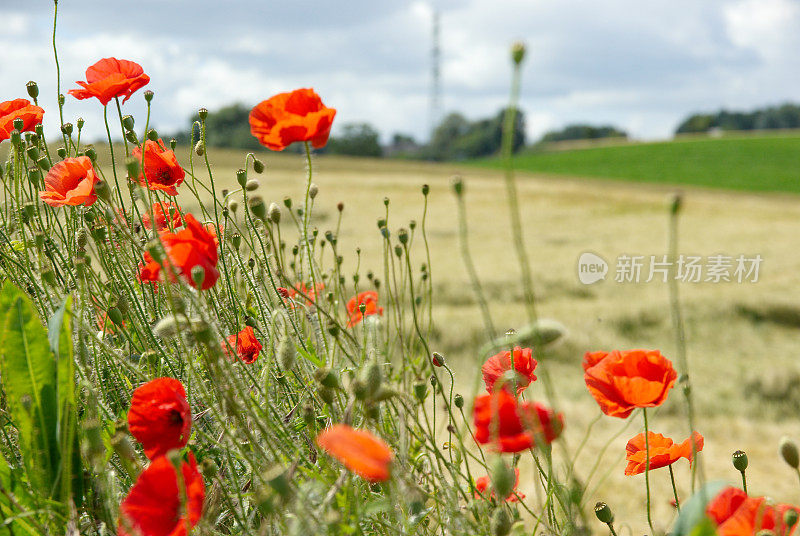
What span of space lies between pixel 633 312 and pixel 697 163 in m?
21.9

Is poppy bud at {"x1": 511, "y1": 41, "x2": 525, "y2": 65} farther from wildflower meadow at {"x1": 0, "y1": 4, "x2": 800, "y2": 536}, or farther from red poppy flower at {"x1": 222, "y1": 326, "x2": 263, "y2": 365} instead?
red poppy flower at {"x1": 222, "y1": 326, "x2": 263, "y2": 365}

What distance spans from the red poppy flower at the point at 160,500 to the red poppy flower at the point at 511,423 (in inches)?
8.7

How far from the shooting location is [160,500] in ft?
1.76

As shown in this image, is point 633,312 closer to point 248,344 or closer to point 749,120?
point 248,344

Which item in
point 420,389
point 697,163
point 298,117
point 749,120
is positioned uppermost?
point 749,120

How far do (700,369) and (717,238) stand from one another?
3.86 m

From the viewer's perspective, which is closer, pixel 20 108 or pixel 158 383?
pixel 158 383

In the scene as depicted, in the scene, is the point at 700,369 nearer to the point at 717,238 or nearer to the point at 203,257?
the point at 717,238

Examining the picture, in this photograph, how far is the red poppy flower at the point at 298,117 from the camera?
0.74 m

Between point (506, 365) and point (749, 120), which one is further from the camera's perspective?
point (749, 120)

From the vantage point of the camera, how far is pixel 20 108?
0.93m

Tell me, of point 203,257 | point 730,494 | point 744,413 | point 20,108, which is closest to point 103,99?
point 20,108

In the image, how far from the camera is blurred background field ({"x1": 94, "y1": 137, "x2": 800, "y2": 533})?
351 cm

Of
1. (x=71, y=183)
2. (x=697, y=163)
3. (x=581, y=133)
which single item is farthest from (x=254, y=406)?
(x=581, y=133)
